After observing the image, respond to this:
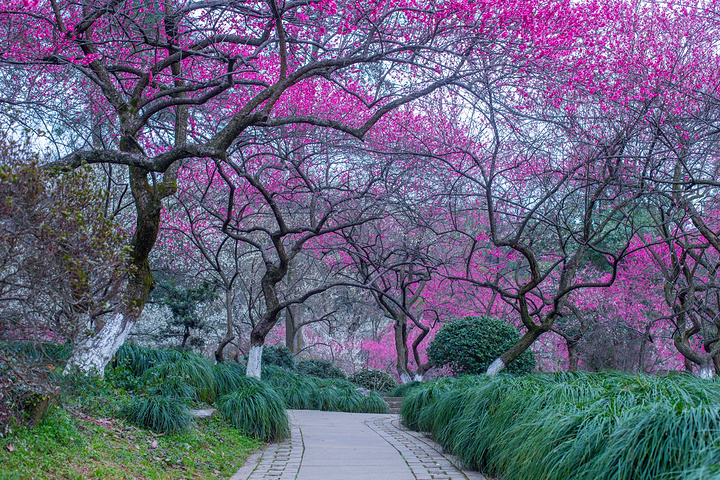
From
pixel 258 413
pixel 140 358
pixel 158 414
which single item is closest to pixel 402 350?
pixel 140 358

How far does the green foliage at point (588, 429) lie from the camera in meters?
2.72

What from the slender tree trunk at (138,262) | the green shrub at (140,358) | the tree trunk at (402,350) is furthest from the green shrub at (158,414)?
the tree trunk at (402,350)

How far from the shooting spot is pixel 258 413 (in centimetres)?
665

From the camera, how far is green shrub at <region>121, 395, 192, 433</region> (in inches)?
220

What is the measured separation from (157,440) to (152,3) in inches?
189

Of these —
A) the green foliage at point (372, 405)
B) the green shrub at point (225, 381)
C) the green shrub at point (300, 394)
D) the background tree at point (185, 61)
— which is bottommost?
the green foliage at point (372, 405)

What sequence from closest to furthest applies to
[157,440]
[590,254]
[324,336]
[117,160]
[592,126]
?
[157,440] < [117,160] < [592,126] < [590,254] < [324,336]

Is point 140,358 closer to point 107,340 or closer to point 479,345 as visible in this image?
point 107,340

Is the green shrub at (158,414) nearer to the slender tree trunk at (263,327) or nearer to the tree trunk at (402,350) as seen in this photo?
the slender tree trunk at (263,327)

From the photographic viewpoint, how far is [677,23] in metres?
9.10

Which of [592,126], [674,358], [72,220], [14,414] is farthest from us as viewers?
[674,358]

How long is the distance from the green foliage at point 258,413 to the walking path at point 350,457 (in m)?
0.19

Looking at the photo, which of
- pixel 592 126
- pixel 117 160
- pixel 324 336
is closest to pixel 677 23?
pixel 592 126

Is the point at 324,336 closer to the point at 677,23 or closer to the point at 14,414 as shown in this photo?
the point at 677,23
